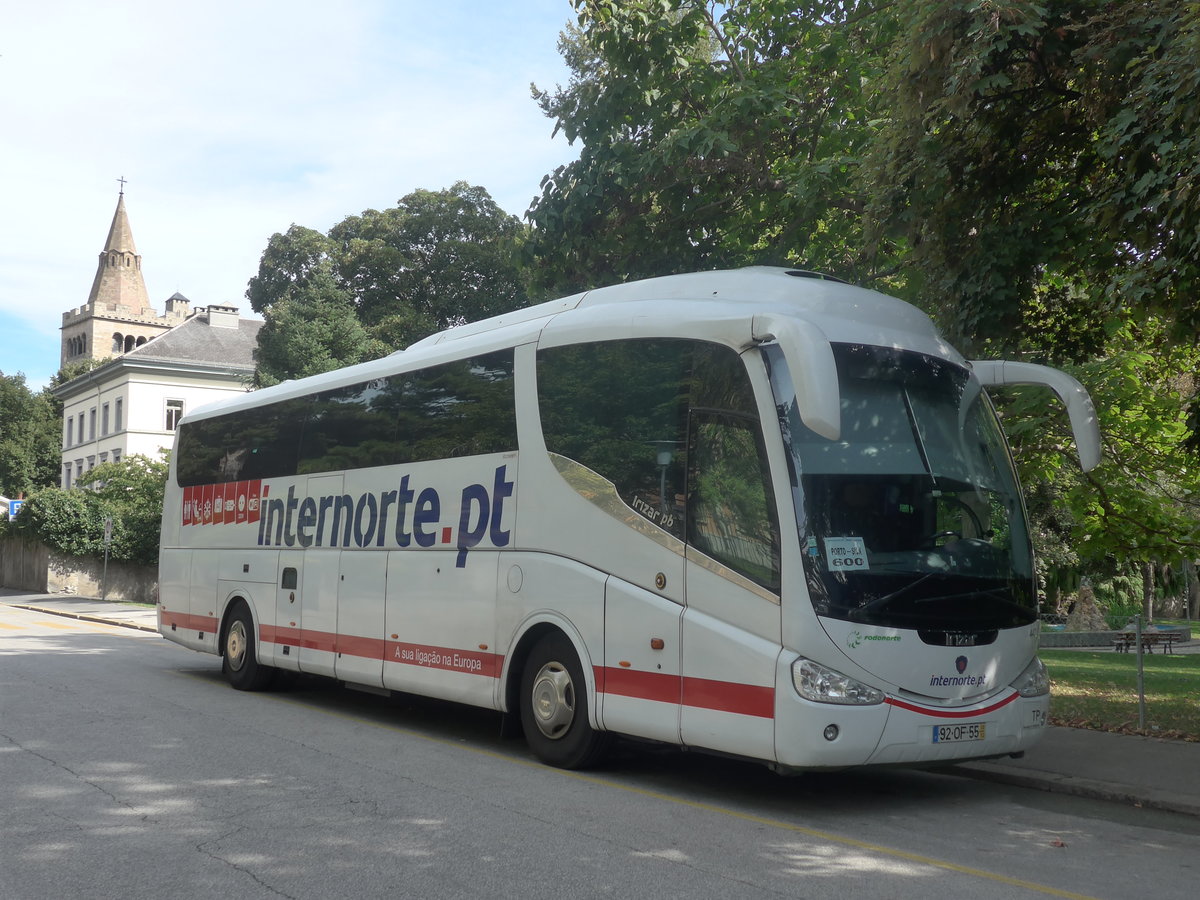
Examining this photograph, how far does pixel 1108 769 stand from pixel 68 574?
141 feet

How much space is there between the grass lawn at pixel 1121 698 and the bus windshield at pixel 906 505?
457 cm

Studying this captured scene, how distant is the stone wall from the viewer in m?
41.8

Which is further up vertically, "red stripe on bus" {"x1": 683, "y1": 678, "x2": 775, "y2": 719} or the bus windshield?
the bus windshield

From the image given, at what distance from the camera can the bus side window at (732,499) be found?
25.1ft

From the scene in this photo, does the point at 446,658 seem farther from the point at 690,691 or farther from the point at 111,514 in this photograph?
the point at 111,514

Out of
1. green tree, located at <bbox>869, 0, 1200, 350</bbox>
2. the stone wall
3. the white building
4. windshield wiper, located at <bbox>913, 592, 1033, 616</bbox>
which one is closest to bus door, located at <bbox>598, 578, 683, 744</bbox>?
windshield wiper, located at <bbox>913, 592, 1033, 616</bbox>

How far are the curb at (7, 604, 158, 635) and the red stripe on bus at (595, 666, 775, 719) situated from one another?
19517 mm

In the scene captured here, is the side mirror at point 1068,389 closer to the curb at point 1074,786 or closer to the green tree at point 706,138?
the curb at point 1074,786

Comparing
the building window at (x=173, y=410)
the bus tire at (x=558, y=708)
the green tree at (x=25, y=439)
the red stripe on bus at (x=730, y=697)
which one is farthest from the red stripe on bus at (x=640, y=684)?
the green tree at (x=25, y=439)

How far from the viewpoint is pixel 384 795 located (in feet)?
25.5

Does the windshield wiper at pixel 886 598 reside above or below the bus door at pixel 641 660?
above

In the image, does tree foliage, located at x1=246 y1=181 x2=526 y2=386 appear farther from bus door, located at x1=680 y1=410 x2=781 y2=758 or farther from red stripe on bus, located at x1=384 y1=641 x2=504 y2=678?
bus door, located at x1=680 y1=410 x2=781 y2=758

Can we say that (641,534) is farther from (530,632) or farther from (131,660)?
(131,660)

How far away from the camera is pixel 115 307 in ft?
409
